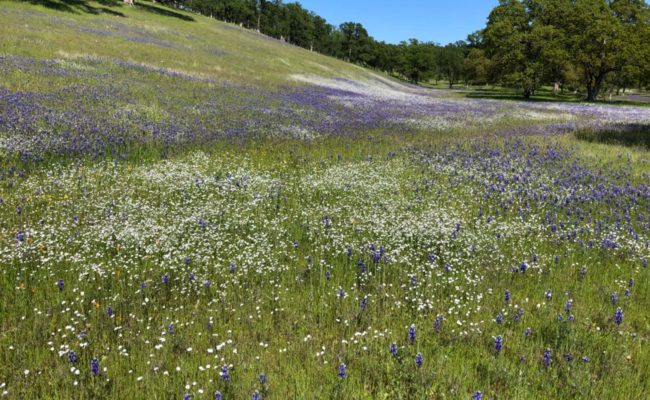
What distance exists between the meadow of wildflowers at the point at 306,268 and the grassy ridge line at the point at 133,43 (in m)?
17.2

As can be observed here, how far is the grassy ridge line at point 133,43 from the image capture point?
27.6 meters

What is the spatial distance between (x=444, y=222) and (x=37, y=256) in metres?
7.13

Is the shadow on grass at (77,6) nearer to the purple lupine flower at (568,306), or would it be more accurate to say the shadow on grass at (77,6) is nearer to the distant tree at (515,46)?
the distant tree at (515,46)

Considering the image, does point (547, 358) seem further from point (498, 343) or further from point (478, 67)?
point (478, 67)

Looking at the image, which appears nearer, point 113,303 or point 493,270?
point 113,303

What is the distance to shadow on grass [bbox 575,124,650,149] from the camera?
17.0m

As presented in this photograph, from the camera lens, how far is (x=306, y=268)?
5.86 meters

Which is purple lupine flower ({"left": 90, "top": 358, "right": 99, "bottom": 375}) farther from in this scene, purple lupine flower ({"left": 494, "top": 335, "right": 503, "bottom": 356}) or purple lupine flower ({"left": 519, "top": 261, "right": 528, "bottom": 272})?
purple lupine flower ({"left": 519, "top": 261, "right": 528, "bottom": 272})

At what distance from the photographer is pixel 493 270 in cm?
593

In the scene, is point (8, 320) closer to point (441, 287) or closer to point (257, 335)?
point (257, 335)

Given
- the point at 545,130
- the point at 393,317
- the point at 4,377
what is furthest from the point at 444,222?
the point at 545,130

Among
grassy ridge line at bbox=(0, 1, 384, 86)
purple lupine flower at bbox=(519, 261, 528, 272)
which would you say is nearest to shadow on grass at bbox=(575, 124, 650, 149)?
purple lupine flower at bbox=(519, 261, 528, 272)

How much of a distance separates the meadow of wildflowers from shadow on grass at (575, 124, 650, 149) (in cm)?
379

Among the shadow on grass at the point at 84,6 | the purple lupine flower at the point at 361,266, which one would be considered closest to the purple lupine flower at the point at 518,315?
the purple lupine flower at the point at 361,266
